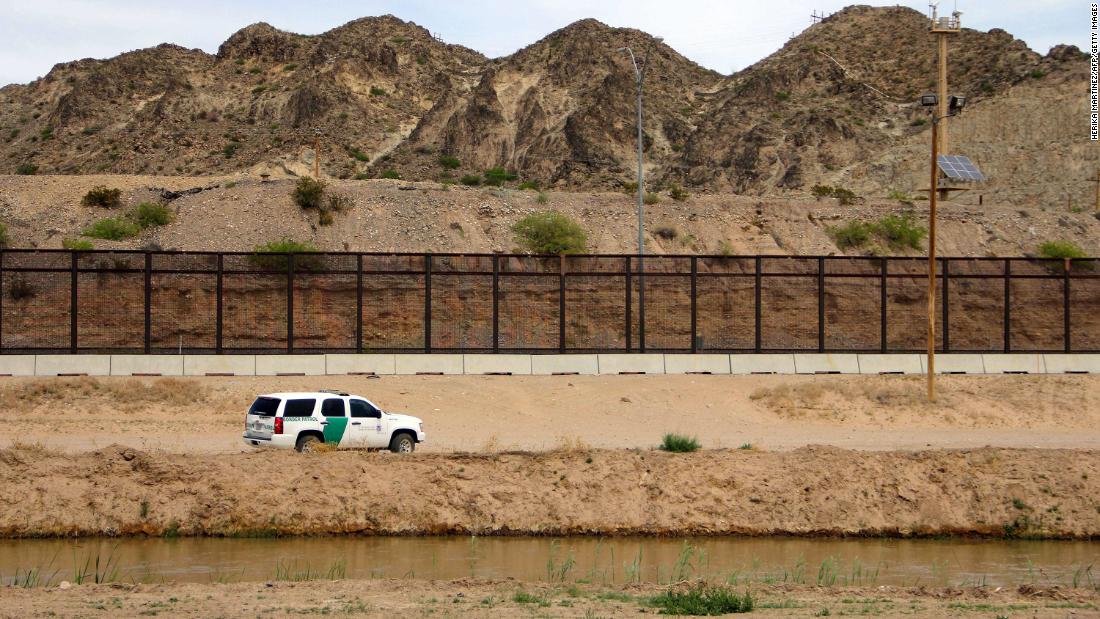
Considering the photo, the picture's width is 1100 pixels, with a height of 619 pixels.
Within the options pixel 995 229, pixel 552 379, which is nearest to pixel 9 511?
pixel 552 379

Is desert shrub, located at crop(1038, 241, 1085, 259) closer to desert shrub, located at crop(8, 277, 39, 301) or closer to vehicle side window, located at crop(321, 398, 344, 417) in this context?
desert shrub, located at crop(8, 277, 39, 301)

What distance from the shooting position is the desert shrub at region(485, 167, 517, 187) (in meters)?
88.2

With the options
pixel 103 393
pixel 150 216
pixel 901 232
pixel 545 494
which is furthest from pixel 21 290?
pixel 901 232

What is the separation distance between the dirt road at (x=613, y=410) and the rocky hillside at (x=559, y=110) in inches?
2102

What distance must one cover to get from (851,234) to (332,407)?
5011 cm

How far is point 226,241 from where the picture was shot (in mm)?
61219

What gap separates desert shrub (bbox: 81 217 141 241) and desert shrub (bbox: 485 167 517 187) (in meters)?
30.6

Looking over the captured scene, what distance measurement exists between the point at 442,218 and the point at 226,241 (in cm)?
1173

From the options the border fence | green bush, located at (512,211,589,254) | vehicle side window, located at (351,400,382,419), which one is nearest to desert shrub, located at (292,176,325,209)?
the border fence

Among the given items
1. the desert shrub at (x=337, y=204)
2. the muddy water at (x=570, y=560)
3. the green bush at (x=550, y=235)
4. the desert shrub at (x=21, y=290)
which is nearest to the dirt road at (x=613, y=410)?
the muddy water at (x=570, y=560)

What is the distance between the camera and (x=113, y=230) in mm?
61812

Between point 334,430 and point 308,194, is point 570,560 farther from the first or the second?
point 308,194

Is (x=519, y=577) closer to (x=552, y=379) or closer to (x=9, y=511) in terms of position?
(x=9, y=511)

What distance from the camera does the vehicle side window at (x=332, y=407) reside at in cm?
2531
